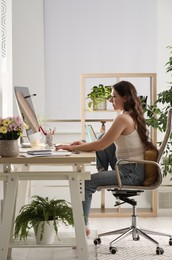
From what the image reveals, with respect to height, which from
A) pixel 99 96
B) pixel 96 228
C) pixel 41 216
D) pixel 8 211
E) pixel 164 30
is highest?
pixel 164 30

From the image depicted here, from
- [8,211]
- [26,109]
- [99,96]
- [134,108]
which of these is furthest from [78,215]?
[99,96]

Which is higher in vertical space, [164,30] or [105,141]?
[164,30]

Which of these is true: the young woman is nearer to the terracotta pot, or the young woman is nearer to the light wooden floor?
the light wooden floor

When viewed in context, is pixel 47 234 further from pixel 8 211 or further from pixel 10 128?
pixel 10 128

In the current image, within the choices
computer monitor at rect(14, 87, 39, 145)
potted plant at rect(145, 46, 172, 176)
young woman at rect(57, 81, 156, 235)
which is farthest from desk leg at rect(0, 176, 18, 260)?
potted plant at rect(145, 46, 172, 176)

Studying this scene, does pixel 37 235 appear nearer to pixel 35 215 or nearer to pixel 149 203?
pixel 35 215

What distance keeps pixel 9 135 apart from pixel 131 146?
1045mm

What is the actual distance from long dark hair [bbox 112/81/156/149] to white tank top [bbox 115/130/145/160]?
0.13 ft

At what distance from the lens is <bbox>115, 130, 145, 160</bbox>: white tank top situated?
192 inches

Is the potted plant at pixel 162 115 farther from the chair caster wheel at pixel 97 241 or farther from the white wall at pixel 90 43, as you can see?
the chair caster wheel at pixel 97 241

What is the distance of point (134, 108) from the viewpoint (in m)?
4.91

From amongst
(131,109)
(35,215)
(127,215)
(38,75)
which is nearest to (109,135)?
(131,109)

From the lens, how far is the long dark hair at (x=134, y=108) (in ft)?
16.0

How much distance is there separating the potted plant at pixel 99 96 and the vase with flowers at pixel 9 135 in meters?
1.89
